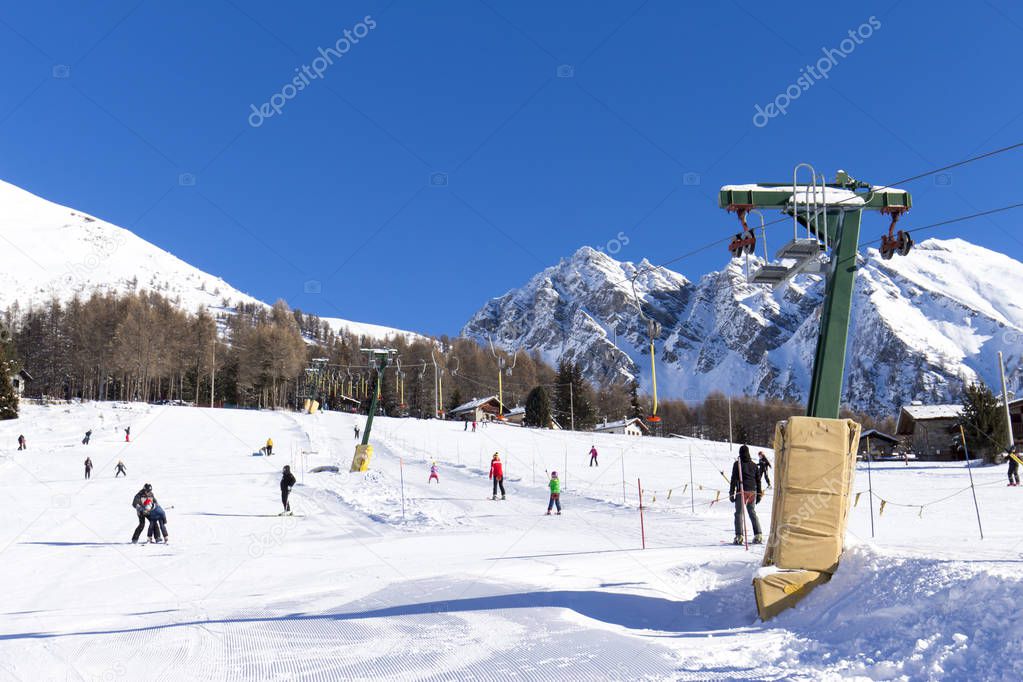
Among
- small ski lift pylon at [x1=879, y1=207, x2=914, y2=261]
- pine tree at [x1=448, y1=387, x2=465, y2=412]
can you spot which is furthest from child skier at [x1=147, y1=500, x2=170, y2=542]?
pine tree at [x1=448, y1=387, x2=465, y2=412]

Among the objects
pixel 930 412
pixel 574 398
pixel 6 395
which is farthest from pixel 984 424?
pixel 6 395

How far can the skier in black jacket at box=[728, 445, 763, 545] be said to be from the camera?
13711mm

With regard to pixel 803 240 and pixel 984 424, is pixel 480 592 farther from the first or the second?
pixel 984 424

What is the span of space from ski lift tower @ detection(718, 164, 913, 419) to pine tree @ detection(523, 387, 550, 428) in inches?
3474

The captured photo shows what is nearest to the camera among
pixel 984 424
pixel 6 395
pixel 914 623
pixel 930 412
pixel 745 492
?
pixel 914 623

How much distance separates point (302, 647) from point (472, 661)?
6.33 feet

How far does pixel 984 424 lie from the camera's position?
47.8 meters

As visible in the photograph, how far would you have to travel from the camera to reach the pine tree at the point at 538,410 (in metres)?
97.9

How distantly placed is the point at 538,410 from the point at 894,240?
88.8 m

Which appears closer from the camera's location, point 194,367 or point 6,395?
point 6,395

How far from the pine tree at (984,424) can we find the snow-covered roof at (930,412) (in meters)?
21.7

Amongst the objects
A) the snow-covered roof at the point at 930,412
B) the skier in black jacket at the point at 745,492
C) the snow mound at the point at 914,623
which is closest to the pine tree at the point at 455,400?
the snow-covered roof at the point at 930,412

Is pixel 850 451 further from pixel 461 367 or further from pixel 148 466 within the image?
pixel 461 367

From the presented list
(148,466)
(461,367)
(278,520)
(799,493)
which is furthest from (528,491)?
A: (461,367)
